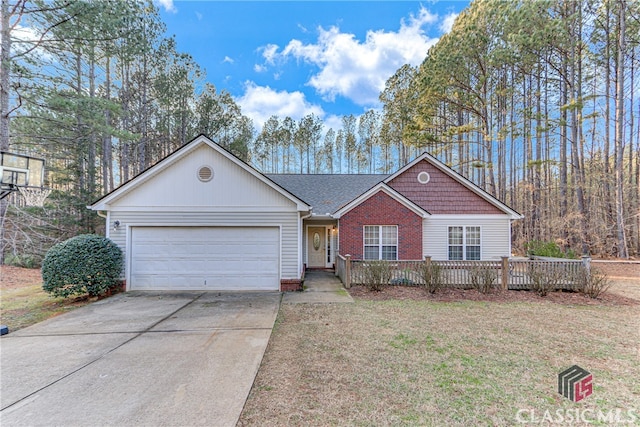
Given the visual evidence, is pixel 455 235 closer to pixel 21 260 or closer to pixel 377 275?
pixel 377 275

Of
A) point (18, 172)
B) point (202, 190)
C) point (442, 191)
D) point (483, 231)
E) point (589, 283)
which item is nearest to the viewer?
point (18, 172)

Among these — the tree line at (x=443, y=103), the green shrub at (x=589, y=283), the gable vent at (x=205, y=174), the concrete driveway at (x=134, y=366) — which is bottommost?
the concrete driveway at (x=134, y=366)

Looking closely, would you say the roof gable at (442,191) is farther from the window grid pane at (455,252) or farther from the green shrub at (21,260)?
the green shrub at (21,260)

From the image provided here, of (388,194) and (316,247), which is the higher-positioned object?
(388,194)

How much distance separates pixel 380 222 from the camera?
454 inches

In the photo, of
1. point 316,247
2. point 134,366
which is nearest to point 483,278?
point 316,247

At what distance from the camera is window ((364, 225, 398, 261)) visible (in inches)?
459

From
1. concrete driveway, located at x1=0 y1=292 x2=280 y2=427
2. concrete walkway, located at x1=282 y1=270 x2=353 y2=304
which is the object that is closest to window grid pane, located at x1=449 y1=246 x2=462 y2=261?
concrete walkway, located at x1=282 y1=270 x2=353 y2=304

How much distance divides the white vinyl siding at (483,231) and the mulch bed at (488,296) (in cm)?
406

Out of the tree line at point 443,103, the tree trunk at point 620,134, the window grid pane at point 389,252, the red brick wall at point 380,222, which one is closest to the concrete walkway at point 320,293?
the red brick wall at point 380,222

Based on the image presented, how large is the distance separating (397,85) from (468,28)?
697 centimetres

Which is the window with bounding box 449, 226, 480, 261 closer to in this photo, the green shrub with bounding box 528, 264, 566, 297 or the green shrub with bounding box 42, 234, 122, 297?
the green shrub with bounding box 528, 264, 566, 297

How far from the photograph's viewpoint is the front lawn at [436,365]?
9.72 ft

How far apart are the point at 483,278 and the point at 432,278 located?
1.70 m
